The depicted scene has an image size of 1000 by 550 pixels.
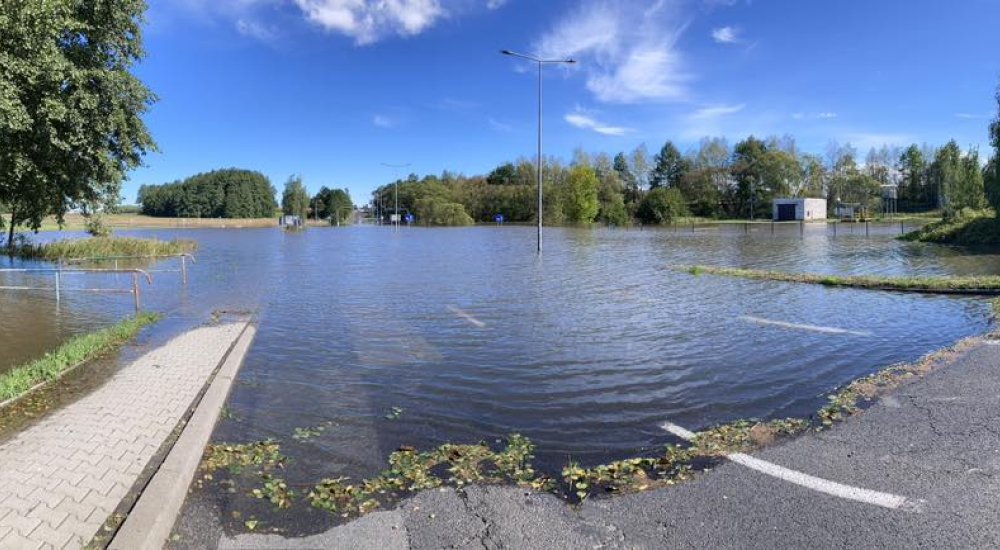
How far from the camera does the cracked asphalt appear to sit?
412 centimetres

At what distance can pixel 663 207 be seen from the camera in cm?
10556

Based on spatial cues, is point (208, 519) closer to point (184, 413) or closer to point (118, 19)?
point (184, 413)

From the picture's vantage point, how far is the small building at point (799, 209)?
4050 inches

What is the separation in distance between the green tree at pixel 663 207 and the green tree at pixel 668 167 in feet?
88.3

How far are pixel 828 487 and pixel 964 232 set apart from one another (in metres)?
45.5

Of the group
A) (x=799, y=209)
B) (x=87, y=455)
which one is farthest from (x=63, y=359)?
(x=799, y=209)

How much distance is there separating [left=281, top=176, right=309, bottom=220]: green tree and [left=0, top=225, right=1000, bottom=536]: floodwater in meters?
130

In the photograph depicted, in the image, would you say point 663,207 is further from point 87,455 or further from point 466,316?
point 87,455

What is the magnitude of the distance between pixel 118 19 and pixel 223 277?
11.9 metres

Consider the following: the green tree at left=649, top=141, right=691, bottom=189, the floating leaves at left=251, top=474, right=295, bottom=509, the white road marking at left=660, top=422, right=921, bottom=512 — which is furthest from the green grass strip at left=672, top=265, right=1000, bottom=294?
the green tree at left=649, top=141, right=691, bottom=189

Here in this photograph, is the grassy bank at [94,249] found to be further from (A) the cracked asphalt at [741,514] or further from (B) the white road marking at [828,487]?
(B) the white road marking at [828,487]

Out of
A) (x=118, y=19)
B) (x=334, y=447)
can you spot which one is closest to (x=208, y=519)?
(x=334, y=447)

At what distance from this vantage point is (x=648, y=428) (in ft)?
21.8

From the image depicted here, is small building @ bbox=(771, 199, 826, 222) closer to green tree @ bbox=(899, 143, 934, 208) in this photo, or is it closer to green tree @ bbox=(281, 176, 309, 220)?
green tree @ bbox=(899, 143, 934, 208)
